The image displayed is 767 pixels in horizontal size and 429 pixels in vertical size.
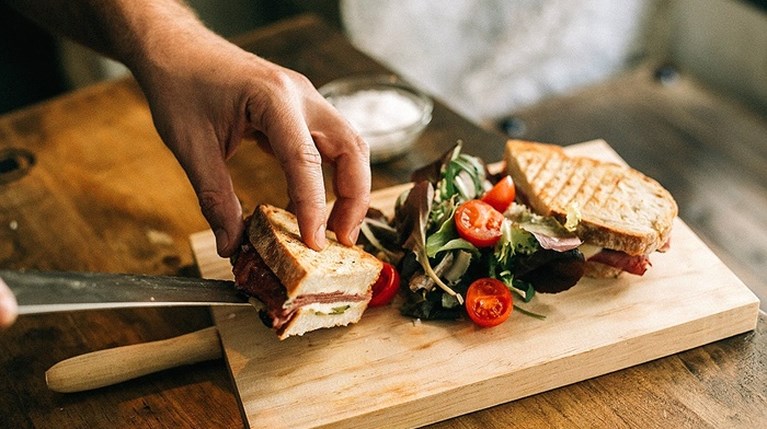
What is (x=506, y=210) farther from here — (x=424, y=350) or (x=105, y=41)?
(x=105, y=41)

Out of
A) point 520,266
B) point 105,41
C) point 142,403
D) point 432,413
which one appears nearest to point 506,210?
point 520,266

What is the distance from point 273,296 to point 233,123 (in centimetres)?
51

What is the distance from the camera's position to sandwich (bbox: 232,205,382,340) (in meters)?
2.07

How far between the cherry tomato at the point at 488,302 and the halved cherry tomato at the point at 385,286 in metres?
0.21

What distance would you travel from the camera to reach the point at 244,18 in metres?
5.66

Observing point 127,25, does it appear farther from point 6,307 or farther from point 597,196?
point 597,196

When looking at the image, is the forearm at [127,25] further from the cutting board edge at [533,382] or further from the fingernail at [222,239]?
the cutting board edge at [533,382]

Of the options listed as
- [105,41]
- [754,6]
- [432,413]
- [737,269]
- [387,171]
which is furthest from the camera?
[754,6]

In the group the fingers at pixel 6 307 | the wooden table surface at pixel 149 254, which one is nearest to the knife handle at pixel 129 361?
the wooden table surface at pixel 149 254

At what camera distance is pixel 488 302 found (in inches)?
86.8

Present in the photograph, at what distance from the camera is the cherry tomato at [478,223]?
224 centimetres

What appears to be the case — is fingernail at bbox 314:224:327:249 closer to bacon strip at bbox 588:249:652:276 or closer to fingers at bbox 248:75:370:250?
fingers at bbox 248:75:370:250

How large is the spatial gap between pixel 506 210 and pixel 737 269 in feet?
7.71

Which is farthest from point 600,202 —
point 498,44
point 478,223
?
point 498,44
